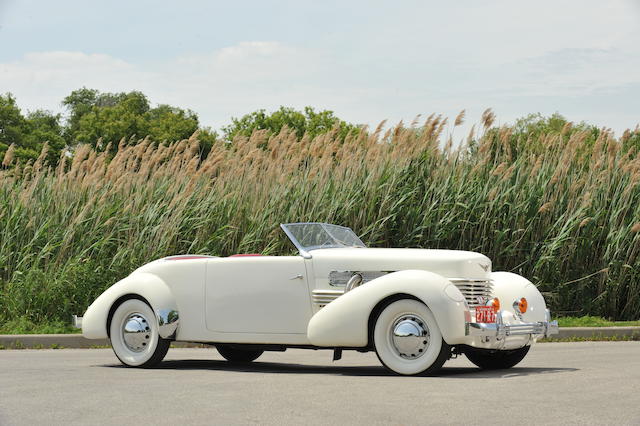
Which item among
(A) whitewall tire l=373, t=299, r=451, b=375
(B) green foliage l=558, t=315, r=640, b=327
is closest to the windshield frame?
(A) whitewall tire l=373, t=299, r=451, b=375

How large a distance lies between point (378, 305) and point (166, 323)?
7.49ft

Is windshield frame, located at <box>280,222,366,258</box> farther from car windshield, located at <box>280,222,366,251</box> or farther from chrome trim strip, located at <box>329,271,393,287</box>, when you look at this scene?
chrome trim strip, located at <box>329,271,393,287</box>

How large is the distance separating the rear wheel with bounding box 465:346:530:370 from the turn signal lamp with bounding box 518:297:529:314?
1.64 feet

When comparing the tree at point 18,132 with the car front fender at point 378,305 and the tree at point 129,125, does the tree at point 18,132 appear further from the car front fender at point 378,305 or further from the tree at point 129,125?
the car front fender at point 378,305

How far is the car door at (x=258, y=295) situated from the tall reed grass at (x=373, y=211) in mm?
5155

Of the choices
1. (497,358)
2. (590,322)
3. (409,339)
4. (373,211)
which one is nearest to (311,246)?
(409,339)

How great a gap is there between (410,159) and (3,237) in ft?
22.0

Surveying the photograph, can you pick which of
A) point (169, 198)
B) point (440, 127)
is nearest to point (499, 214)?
point (440, 127)

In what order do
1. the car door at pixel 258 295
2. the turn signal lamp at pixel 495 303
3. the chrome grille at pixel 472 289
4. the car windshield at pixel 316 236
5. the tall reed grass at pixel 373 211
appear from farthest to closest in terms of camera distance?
the tall reed grass at pixel 373 211 → the car windshield at pixel 316 236 → the car door at pixel 258 295 → the chrome grille at pixel 472 289 → the turn signal lamp at pixel 495 303

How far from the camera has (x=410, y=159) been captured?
1567cm

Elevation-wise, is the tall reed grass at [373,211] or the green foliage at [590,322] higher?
the tall reed grass at [373,211]

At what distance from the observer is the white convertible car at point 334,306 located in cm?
820

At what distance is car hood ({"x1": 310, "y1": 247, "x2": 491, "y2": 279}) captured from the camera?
8578 millimetres

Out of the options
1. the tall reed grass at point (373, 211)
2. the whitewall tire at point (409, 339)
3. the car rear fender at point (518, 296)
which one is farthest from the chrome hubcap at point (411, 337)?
the tall reed grass at point (373, 211)
